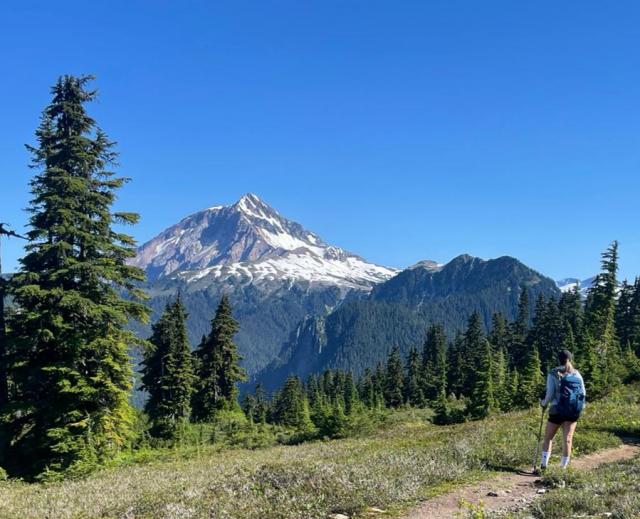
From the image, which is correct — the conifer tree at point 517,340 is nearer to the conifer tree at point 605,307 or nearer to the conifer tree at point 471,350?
the conifer tree at point 471,350

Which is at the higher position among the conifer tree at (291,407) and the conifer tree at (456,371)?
the conifer tree at (456,371)

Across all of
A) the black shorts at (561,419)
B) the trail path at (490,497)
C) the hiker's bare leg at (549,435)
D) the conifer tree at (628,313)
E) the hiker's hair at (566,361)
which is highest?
the conifer tree at (628,313)

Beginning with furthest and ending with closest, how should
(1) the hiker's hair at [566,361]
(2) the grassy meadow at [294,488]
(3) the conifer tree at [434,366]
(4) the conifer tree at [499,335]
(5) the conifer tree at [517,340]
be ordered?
(5) the conifer tree at [517,340] → (4) the conifer tree at [499,335] → (3) the conifer tree at [434,366] → (1) the hiker's hair at [566,361] → (2) the grassy meadow at [294,488]

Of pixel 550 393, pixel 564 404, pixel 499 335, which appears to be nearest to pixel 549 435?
pixel 564 404

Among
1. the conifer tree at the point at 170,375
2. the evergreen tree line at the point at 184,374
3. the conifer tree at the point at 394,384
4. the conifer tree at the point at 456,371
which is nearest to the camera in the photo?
the conifer tree at the point at 170,375

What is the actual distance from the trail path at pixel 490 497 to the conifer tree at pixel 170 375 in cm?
3729

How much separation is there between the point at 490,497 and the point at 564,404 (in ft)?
10.1

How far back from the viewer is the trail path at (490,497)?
28.0 ft

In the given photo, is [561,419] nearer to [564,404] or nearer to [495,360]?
[564,404]

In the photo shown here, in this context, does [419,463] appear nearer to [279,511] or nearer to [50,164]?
[279,511]

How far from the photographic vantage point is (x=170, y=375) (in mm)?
48500

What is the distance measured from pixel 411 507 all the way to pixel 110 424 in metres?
16.0

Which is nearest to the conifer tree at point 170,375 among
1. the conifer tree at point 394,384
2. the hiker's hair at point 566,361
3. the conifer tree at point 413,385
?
the hiker's hair at point 566,361

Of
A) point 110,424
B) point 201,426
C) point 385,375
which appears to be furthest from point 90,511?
point 385,375
